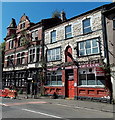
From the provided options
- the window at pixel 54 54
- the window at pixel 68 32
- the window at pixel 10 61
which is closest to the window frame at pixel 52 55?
the window at pixel 54 54

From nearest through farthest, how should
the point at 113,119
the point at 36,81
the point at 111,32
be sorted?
1. the point at 113,119
2. the point at 111,32
3. the point at 36,81

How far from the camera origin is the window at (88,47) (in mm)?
16625

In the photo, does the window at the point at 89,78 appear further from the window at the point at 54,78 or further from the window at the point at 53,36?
the window at the point at 53,36

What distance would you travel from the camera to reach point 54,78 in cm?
2066

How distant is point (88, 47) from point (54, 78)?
653 centimetres

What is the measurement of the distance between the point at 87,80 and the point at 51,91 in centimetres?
590

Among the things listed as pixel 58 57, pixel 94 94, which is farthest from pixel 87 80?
pixel 58 57

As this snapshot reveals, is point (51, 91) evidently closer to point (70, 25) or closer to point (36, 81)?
point (36, 81)

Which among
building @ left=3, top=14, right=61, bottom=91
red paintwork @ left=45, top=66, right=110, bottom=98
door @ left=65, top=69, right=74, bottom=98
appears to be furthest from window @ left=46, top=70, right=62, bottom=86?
building @ left=3, top=14, right=61, bottom=91

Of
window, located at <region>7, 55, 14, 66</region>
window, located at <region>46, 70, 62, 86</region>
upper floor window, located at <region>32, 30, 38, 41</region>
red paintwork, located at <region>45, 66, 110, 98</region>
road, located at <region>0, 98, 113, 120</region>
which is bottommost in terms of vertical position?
road, located at <region>0, 98, 113, 120</region>

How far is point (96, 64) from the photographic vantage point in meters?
15.9

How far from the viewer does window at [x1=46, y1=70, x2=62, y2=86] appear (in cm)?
2005

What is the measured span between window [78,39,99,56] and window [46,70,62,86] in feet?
14.5

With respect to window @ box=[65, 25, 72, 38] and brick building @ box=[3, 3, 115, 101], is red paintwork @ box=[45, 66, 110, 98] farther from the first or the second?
window @ box=[65, 25, 72, 38]
